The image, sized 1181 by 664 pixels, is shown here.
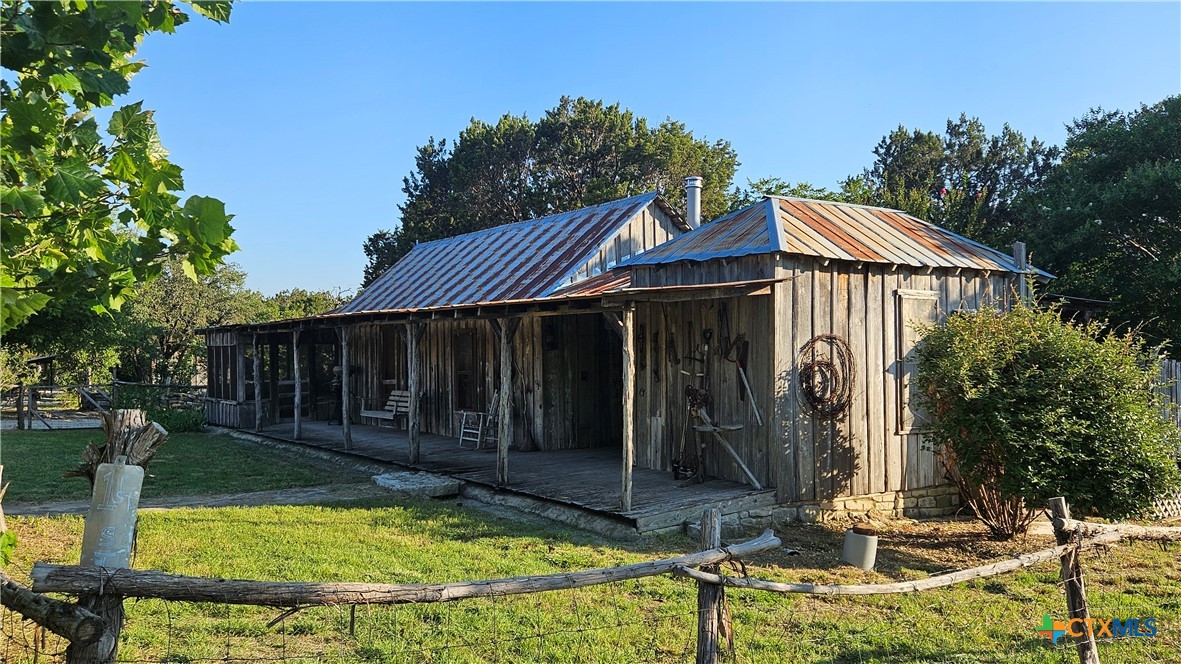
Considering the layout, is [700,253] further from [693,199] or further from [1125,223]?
[1125,223]

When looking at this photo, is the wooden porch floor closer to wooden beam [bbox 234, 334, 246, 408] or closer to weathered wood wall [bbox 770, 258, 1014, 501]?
weathered wood wall [bbox 770, 258, 1014, 501]

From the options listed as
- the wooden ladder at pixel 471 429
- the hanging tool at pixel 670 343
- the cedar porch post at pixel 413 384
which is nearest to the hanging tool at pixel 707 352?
the hanging tool at pixel 670 343

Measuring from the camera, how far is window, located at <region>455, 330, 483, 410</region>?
1636 centimetres

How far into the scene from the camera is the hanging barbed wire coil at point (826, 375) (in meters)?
10.4

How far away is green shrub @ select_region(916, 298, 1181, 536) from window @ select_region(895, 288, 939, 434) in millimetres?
1361

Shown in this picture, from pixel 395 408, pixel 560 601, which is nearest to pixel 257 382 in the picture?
pixel 395 408

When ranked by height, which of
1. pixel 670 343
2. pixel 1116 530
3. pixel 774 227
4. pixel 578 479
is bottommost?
pixel 578 479

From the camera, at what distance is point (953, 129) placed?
144 ft

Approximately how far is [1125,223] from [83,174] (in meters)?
19.2

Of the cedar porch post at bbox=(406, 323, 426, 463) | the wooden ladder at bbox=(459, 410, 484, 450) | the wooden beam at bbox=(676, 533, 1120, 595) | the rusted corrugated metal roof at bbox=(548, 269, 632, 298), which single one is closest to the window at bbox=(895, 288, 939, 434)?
the rusted corrugated metal roof at bbox=(548, 269, 632, 298)

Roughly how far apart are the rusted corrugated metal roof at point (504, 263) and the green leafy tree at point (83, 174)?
413 inches

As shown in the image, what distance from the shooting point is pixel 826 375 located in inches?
414

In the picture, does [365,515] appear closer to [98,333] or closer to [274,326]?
[274,326]

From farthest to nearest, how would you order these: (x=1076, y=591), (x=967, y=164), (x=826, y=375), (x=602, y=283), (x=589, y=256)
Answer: (x=967, y=164)
(x=589, y=256)
(x=602, y=283)
(x=826, y=375)
(x=1076, y=591)
